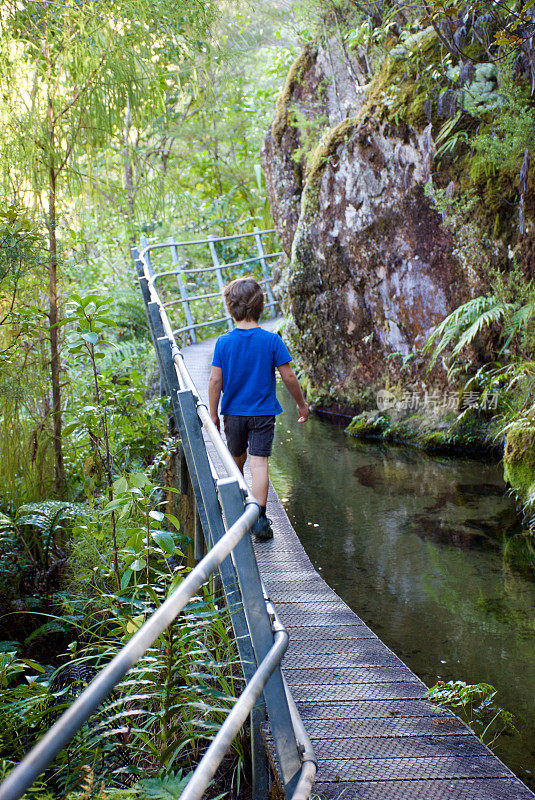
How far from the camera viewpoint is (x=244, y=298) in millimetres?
3938

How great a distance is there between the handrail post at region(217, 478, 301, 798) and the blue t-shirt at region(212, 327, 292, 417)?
97.8 inches

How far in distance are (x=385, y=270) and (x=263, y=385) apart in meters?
5.24

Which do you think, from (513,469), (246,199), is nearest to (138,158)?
(513,469)

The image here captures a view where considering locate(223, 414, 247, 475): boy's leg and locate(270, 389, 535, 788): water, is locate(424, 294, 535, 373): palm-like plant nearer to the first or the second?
locate(270, 389, 535, 788): water

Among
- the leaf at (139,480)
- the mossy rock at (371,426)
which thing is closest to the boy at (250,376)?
the leaf at (139,480)

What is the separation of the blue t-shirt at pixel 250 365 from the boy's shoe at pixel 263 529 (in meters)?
0.70

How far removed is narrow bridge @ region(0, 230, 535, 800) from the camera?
1093 mm

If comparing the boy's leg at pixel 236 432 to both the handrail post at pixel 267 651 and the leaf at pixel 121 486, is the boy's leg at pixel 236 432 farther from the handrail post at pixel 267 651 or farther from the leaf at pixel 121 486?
the handrail post at pixel 267 651

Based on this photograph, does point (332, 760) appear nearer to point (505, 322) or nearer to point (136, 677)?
point (136, 677)

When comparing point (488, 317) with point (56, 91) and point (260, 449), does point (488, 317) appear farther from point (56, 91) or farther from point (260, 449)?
point (56, 91)

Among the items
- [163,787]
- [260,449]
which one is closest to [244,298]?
[260,449]

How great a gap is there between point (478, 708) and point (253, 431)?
6.33ft

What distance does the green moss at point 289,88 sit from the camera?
10.5 meters

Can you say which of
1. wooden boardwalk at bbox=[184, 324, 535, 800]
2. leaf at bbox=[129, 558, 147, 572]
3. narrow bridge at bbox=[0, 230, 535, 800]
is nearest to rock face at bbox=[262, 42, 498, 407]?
narrow bridge at bbox=[0, 230, 535, 800]
